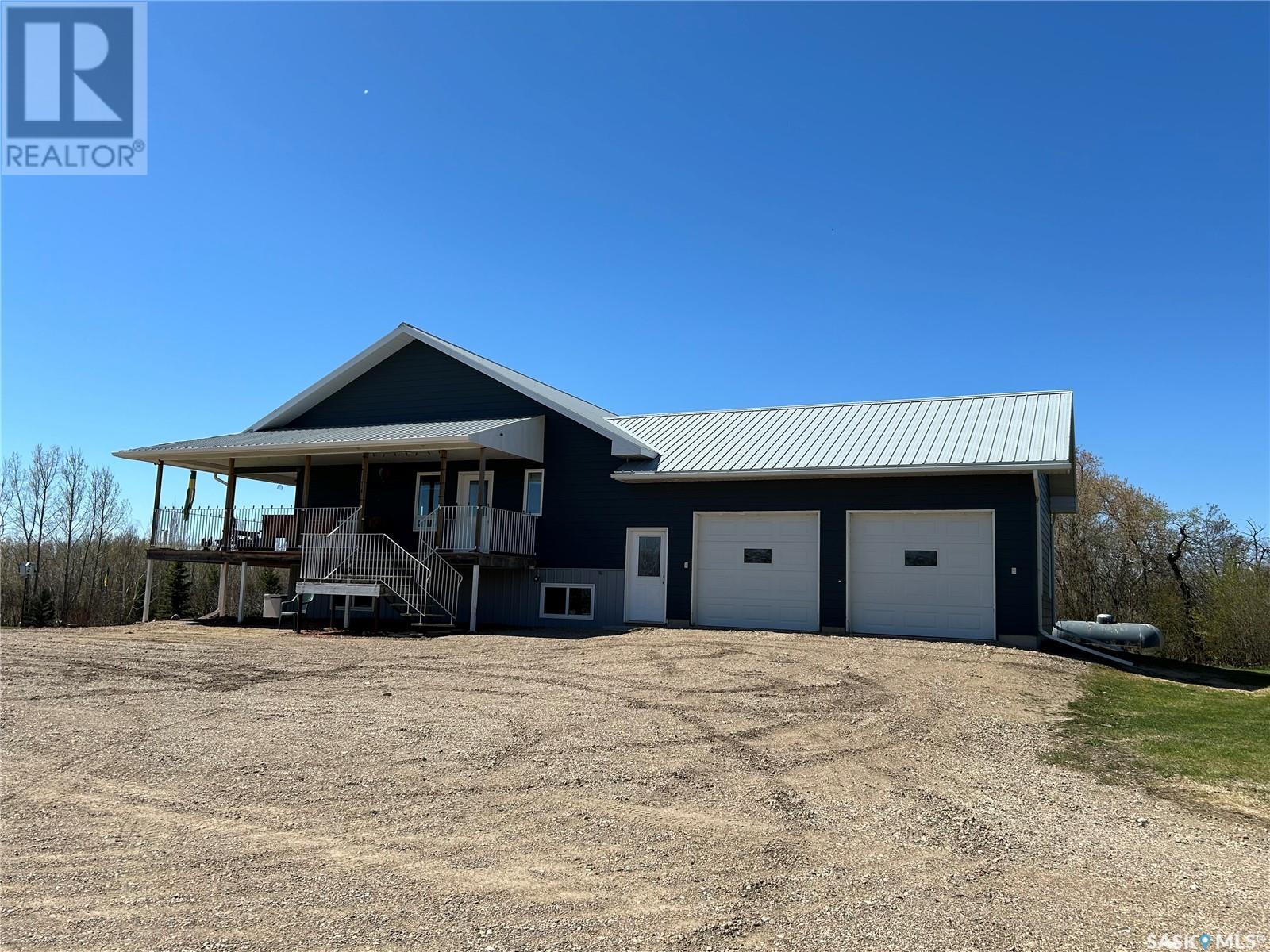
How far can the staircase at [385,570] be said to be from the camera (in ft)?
55.0

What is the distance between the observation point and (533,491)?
19375 millimetres

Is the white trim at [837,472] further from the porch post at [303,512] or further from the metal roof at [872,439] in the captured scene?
the porch post at [303,512]

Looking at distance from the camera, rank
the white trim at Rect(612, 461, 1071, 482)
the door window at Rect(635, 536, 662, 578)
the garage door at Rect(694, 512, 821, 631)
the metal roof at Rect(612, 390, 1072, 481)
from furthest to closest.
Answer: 1. the door window at Rect(635, 536, 662, 578)
2. the garage door at Rect(694, 512, 821, 631)
3. the metal roof at Rect(612, 390, 1072, 481)
4. the white trim at Rect(612, 461, 1071, 482)

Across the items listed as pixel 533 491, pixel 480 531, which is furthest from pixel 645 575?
pixel 480 531

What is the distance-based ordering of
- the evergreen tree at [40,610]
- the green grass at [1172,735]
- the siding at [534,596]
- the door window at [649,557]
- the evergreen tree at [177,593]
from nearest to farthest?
1. the green grass at [1172,735]
2. the door window at [649,557]
3. the siding at [534,596]
4. the evergreen tree at [40,610]
5. the evergreen tree at [177,593]

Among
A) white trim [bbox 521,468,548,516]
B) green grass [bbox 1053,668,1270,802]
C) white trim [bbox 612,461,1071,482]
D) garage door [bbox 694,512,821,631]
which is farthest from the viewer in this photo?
white trim [bbox 521,468,548,516]

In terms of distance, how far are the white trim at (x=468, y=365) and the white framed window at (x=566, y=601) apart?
115 inches

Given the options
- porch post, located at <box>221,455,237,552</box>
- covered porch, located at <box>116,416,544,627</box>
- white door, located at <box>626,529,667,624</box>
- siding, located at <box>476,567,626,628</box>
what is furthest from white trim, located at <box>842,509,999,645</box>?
porch post, located at <box>221,455,237,552</box>

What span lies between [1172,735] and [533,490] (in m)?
13.3

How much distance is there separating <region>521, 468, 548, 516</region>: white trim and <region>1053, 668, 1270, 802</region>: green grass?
10896 millimetres

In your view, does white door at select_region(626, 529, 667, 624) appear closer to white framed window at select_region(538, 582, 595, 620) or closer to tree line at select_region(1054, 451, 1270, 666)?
white framed window at select_region(538, 582, 595, 620)

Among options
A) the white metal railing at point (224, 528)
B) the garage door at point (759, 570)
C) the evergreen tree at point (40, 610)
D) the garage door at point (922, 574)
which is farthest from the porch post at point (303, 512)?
the evergreen tree at point (40, 610)

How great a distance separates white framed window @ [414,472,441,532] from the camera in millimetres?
20062

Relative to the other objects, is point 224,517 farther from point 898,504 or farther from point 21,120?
point 898,504
